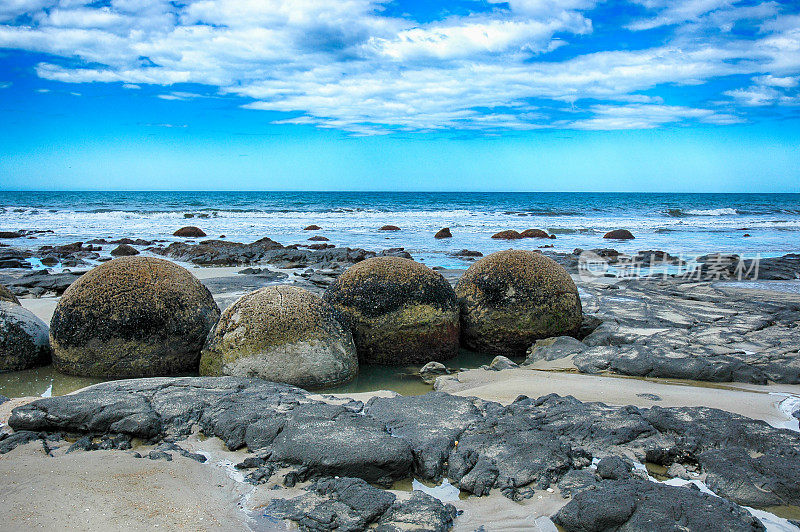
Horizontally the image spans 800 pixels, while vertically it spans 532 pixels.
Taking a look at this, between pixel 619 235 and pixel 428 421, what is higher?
pixel 619 235

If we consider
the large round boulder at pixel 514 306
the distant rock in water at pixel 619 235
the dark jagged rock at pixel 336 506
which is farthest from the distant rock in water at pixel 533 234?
the dark jagged rock at pixel 336 506

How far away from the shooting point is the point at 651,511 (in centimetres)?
285

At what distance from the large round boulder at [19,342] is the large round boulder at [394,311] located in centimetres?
298

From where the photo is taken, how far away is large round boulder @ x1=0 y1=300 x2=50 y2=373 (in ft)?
19.2

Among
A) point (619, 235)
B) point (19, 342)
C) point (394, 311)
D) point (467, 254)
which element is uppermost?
point (394, 311)

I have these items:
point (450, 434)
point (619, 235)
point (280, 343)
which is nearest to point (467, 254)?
point (619, 235)

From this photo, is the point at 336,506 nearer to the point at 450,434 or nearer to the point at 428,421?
the point at 450,434

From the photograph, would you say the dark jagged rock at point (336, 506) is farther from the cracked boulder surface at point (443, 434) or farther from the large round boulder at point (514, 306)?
the large round boulder at point (514, 306)

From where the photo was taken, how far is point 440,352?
21.1 ft

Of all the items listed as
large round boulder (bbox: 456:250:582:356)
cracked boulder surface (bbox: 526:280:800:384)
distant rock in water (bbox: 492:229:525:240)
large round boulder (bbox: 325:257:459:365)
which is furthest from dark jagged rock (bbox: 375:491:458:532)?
distant rock in water (bbox: 492:229:525:240)

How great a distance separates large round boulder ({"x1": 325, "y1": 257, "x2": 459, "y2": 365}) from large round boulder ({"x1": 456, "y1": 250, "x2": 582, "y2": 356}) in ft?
1.47

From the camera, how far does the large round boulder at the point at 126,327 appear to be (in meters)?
5.56

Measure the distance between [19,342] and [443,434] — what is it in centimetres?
457

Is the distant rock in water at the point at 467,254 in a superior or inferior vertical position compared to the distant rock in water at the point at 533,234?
inferior
